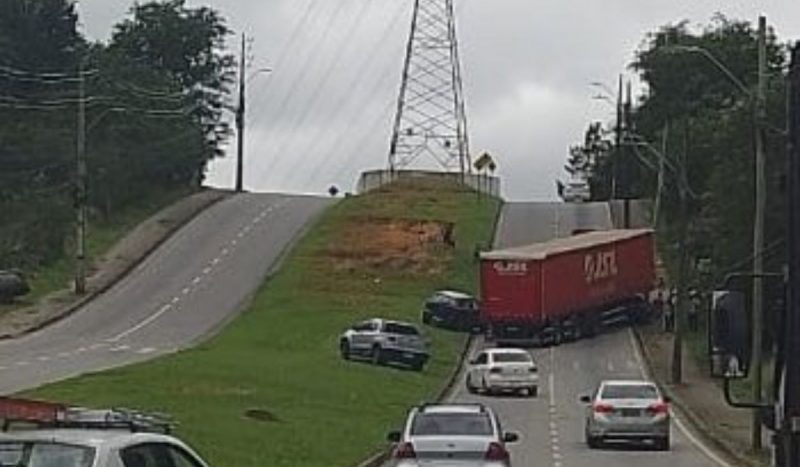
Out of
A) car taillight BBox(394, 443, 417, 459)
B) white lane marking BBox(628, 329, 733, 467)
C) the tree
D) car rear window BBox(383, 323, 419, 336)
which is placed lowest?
white lane marking BBox(628, 329, 733, 467)

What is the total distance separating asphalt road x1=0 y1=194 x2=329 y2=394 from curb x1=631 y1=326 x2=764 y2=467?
586 inches

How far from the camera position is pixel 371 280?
87.0 m

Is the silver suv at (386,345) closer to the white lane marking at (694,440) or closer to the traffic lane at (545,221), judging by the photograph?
the white lane marking at (694,440)

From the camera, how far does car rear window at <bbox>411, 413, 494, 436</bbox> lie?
29.3 m

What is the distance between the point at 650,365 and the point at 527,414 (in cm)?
1493

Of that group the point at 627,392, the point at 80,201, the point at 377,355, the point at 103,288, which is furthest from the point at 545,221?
the point at 627,392

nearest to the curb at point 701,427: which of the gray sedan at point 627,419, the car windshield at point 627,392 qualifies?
the gray sedan at point 627,419

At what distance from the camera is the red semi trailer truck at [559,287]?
7206 cm

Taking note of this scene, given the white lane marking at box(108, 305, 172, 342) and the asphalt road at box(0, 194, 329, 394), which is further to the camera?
the white lane marking at box(108, 305, 172, 342)

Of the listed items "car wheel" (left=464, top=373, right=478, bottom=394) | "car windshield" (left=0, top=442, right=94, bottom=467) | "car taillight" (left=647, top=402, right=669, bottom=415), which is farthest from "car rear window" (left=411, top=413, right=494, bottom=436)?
"car wheel" (left=464, top=373, right=478, bottom=394)

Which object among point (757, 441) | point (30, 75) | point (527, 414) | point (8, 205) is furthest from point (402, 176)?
point (757, 441)

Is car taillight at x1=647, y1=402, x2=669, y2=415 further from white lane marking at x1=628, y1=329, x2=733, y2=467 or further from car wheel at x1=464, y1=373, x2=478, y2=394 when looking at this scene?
car wheel at x1=464, y1=373, x2=478, y2=394

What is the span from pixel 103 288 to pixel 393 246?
16.0 m

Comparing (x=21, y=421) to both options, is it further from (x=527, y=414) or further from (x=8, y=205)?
(x=8, y=205)
